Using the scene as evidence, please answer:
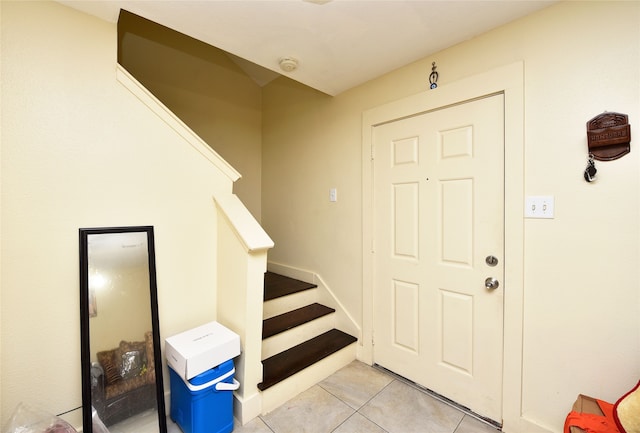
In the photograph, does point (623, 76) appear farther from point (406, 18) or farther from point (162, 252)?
point (162, 252)

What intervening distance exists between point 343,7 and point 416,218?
1371 millimetres

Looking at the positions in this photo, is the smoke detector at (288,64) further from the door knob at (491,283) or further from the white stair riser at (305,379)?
the white stair riser at (305,379)

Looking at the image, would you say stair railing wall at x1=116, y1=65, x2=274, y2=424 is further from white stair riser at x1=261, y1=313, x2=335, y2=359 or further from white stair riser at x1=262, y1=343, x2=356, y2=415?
white stair riser at x1=261, y1=313, x2=335, y2=359

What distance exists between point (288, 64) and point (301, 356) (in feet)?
7.03

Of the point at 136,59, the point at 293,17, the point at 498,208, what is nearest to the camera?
the point at 293,17

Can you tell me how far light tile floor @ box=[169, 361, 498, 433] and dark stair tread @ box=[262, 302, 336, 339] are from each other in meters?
0.46

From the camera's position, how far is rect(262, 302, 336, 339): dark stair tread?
212cm

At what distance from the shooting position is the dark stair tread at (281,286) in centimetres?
246

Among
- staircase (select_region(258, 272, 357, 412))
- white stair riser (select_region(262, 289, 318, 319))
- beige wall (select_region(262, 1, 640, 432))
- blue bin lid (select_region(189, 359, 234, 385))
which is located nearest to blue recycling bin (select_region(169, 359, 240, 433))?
blue bin lid (select_region(189, 359, 234, 385))

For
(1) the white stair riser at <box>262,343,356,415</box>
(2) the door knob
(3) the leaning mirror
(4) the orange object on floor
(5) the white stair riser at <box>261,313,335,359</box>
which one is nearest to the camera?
(4) the orange object on floor

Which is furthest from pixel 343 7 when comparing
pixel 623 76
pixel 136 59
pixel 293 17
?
pixel 136 59

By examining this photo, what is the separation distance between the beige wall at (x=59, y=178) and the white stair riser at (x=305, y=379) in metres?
0.78

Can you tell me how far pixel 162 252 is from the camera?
66.6 inches

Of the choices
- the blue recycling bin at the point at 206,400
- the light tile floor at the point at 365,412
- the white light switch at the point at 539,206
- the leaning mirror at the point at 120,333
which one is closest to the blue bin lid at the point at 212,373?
the blue recycling bin at the point at 206,400
